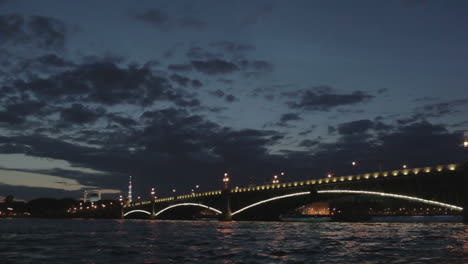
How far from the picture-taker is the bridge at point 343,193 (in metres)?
75.3

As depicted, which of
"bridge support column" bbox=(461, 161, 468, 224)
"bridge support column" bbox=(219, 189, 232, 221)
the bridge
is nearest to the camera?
"bridge support column" bbox=(461, 161, 468, 224)

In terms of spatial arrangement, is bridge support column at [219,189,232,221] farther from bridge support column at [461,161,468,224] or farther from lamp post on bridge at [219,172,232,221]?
bridge support column at [461,161,468,224]

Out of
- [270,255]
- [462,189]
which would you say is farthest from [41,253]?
[462,189]

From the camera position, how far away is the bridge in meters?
75.3

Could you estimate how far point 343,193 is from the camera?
10219cm

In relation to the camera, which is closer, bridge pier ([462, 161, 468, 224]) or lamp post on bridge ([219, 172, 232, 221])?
bridge pier ([462, 161, 468, 224])

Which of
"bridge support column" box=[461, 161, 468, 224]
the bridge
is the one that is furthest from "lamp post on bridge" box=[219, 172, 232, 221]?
"bridge support column" box=[461, 161, 468, 224]

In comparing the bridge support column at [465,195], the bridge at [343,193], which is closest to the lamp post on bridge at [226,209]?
the bridge at [343,193]

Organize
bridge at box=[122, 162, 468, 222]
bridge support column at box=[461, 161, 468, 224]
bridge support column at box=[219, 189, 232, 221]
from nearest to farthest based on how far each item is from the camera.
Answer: bridge support column at box=[461, 161, 468, 224] → bridge at box=[122, 162, 468, 222] → bridge support column at box=[219, 189, 232, 221]

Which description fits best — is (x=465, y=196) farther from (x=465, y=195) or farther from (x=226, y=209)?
(x=226, y=209)

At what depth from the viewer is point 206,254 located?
110 ft

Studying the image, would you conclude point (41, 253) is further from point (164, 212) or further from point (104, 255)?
point (164, 212)

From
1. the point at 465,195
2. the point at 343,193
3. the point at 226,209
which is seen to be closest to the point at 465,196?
the point at 465,195

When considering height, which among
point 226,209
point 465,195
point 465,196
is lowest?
point 226,209
